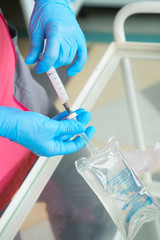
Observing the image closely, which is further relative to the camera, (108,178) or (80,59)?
(80,59)

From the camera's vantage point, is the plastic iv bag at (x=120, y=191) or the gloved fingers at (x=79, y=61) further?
the gloved fingers at (x=79, y=61)

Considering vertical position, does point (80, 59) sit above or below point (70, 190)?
above

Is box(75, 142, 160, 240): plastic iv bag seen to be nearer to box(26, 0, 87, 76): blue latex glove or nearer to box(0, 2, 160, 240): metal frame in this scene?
box(0, 2, 160, 240): metal frame

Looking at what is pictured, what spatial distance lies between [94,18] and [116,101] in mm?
1734

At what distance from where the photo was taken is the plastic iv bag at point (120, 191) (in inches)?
27.0

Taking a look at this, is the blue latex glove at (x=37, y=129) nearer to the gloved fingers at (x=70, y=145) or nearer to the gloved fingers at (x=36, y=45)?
the gloved fingers at (x=70, y=145)

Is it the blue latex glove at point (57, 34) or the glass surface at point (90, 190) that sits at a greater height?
the blue latex glove at point (57, 34)

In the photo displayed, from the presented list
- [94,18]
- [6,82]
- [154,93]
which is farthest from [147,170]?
[94,18]

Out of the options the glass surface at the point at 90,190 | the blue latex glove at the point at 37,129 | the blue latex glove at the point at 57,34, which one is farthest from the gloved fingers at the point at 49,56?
the glass surface at the point at 90,190

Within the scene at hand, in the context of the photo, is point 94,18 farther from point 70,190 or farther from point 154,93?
point 70,190

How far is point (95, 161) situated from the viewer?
2.27 ft

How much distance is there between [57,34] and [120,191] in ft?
1.34

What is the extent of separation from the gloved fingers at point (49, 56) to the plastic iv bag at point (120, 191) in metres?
0.24

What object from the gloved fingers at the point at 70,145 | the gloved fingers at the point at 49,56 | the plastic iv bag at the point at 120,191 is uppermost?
the gloved fingers at the point at 49,56
